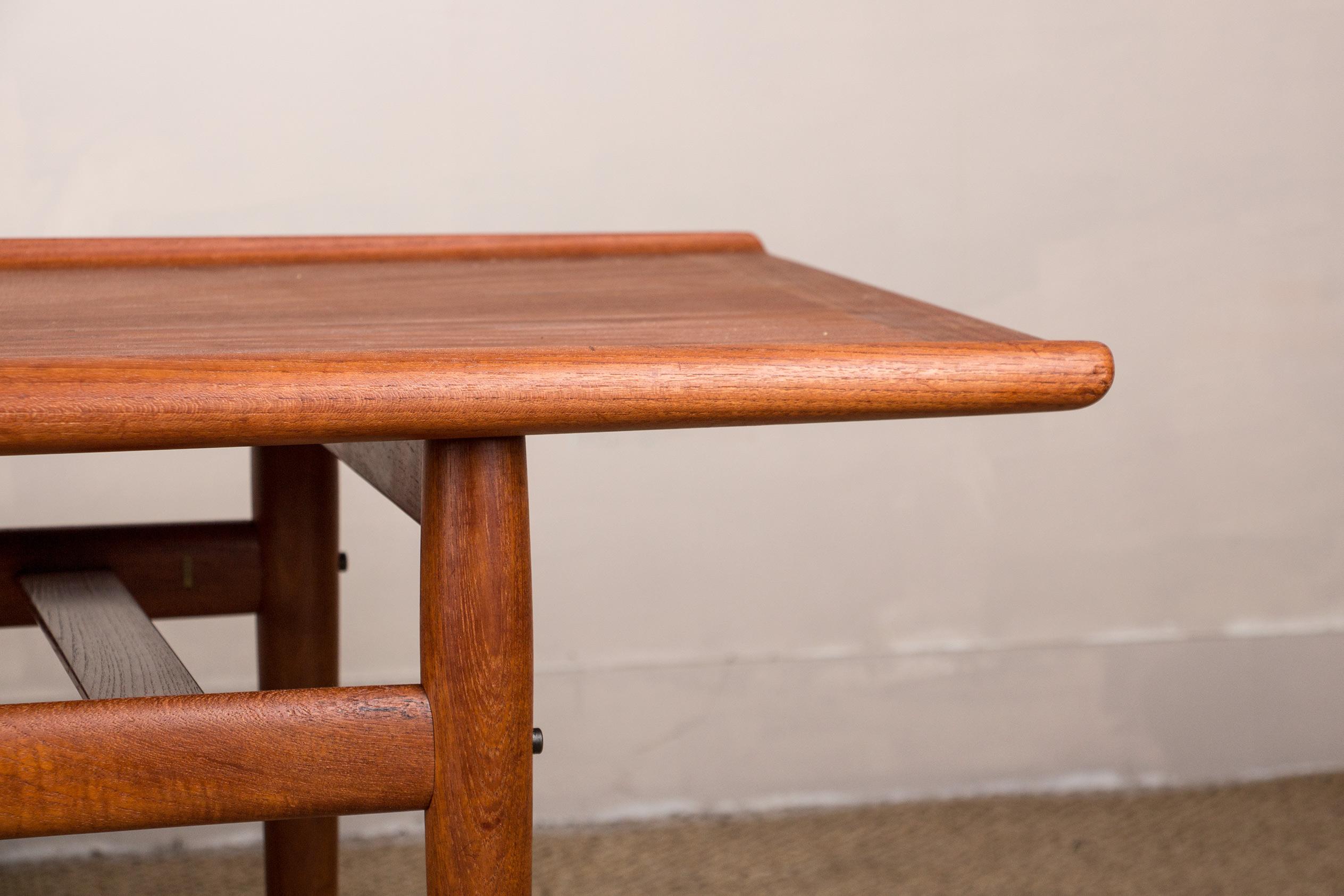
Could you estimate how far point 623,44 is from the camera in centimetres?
176

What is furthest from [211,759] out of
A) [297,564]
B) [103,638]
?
[297,564]

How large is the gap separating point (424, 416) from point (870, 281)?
140cm

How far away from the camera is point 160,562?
3.48 feet

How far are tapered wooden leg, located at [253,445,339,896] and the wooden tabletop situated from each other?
0.31 metres

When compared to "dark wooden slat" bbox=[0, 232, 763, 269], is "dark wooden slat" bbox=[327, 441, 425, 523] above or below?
below

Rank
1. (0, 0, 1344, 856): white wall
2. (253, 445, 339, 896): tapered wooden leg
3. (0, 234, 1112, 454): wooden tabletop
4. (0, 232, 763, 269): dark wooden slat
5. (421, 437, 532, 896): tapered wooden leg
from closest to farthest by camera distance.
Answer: (0, 234, 1112, 454): wooden tabletop
(421, 437, 532, 896): tapered wooden leg
(0, 232, 763, 269): dark wooden slat
(253, 445, 339, 896): tapered wooden leg
(0, 0, 1344, 856): white wall

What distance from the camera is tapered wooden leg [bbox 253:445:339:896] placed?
3.52 ft

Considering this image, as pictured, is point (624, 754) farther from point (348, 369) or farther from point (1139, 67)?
point (348, 369)

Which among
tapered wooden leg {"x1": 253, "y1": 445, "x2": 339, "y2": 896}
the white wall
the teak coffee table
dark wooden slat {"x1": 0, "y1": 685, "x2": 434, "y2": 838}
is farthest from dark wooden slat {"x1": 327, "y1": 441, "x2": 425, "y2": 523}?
the white wall

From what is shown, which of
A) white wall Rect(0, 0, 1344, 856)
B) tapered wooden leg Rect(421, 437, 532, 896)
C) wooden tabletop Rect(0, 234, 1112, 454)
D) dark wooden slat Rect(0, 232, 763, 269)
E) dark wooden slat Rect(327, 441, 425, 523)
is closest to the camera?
wooden tabletop Rect(0, 234, 1112, 454)

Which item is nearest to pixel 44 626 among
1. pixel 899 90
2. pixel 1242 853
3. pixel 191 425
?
pixel 191 425

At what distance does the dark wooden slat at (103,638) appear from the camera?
0.72 m

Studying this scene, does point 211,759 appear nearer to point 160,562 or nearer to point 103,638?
point 103,638

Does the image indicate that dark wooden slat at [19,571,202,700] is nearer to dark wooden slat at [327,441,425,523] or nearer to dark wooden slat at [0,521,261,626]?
dark wooden slat at [0,521,261,626]
